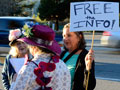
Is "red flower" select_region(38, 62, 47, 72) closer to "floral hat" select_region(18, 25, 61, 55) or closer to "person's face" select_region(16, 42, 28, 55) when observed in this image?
"floral hat" select_region(18, 25, 61, 55)

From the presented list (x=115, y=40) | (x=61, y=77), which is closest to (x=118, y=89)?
(x=61, y=77)

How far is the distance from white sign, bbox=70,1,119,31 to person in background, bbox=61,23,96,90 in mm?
148

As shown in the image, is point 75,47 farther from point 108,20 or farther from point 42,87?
point 42,87

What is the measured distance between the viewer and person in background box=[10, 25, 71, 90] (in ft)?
7.60

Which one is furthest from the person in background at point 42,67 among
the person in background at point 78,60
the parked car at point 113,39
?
the parked car at point 113,39

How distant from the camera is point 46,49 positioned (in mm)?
2449

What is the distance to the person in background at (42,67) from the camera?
7.60 ft

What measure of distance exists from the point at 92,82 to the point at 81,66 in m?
0.22

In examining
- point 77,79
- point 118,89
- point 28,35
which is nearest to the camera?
point 28,35

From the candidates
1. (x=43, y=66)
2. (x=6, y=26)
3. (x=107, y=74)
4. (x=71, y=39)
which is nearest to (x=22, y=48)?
(x=71, y=39)

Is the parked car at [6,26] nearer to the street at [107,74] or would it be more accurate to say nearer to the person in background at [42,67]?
the street at [107,74]

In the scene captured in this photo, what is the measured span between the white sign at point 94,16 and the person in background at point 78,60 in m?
0.15

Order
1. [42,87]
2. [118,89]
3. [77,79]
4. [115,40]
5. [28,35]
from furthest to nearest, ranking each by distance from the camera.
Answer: [115,40], [118,89], [77,79], [28,35], [42,87]

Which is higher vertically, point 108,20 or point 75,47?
point 108,20
